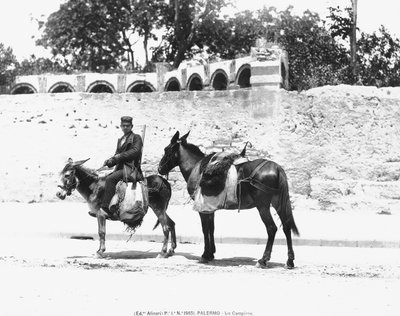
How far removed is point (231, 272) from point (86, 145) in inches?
619

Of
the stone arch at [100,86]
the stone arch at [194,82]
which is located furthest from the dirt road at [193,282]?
the stone arch at [100,86]

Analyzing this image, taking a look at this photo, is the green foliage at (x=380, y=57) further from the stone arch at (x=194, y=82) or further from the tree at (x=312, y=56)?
the stone arch at (x=194, y=82)

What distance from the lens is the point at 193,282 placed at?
9.09 m

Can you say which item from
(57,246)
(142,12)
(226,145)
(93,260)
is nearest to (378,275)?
(93,260)

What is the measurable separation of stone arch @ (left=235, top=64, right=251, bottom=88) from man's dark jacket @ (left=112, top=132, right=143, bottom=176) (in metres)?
21.8

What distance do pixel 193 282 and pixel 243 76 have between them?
84.1ft

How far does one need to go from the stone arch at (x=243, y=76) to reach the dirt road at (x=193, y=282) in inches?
824

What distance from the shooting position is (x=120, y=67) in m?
50.2

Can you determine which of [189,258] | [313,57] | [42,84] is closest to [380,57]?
[313,57]

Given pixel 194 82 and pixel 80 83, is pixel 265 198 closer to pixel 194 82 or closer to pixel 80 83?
pixel 194 82

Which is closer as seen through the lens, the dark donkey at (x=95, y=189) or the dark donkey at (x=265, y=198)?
the dark donkey at (x=265, y=198)

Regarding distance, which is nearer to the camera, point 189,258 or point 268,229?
point 268,229

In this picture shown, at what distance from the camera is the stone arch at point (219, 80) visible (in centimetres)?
3666

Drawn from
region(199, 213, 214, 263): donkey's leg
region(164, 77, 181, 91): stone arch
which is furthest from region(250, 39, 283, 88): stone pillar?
region(199, 213, 214, 263): donkey's leg
